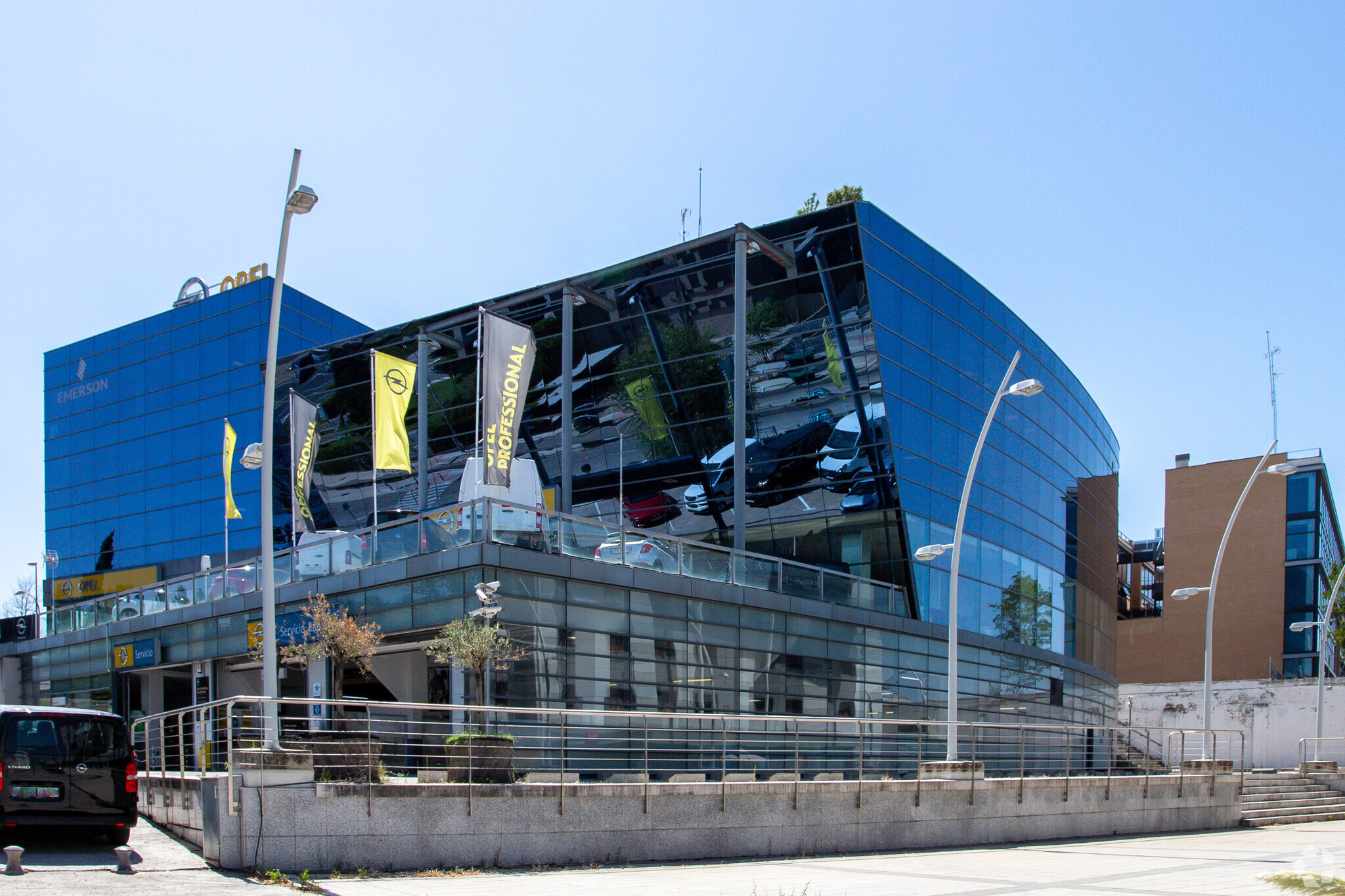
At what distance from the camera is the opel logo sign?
2505 centimetres

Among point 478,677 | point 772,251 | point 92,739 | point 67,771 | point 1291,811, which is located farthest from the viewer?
point 772,251

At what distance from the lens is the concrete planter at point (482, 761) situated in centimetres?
1341

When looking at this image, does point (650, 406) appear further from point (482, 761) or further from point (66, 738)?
point (66, 738)

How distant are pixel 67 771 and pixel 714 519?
23.2 metres

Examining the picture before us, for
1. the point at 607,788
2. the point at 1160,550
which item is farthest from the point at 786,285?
the point at 1160,550

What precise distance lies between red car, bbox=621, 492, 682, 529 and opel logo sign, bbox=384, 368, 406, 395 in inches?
455

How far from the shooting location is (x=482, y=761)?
1412cm

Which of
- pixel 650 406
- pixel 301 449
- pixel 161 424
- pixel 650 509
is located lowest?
Result: pixel 650 509

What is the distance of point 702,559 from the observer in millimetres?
24594

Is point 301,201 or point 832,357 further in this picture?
point 832,357

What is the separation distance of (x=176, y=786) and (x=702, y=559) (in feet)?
40.1

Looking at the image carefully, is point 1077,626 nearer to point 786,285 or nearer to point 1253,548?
point 786,285

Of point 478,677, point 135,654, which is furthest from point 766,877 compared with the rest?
point 135,654

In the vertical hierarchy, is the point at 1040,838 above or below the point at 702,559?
below
